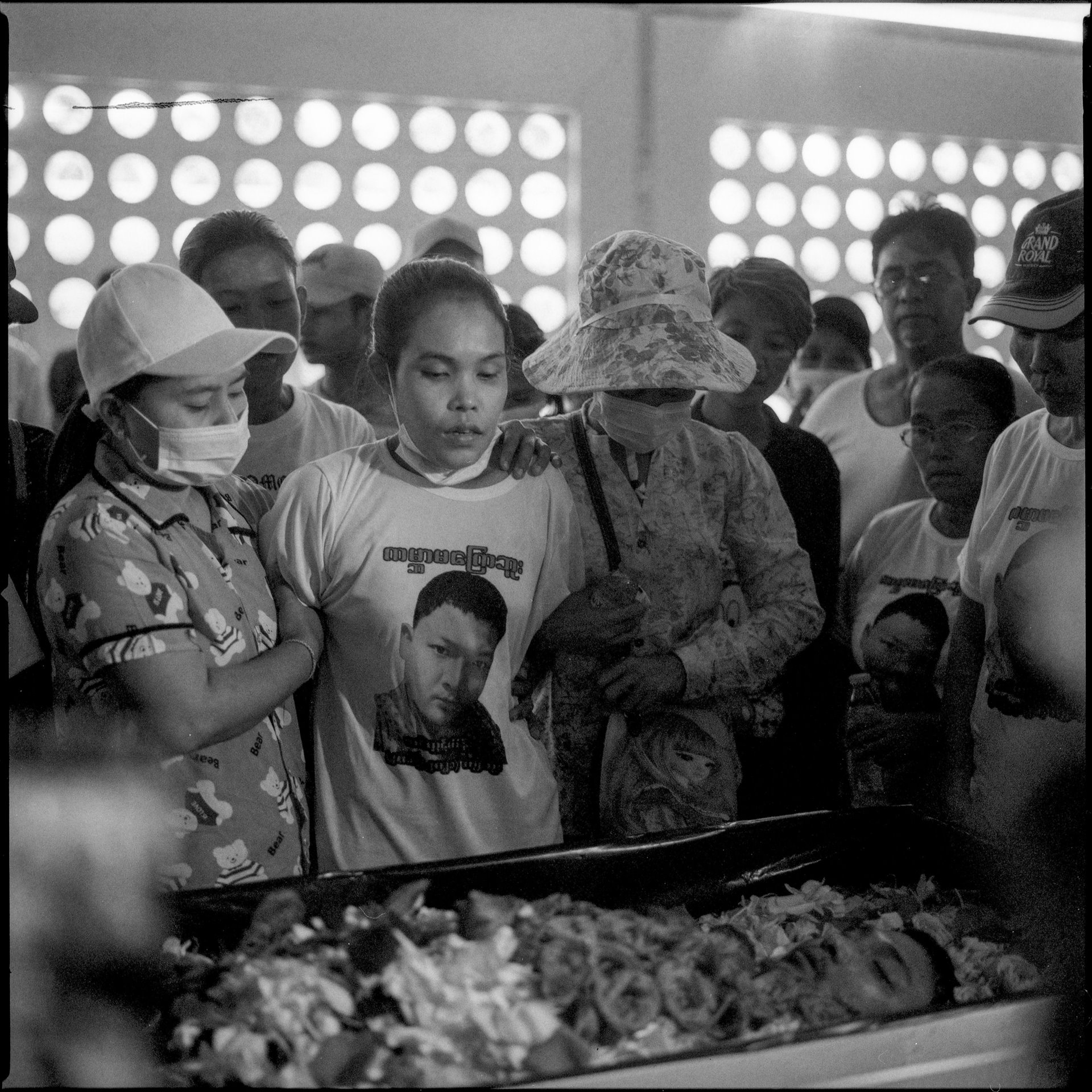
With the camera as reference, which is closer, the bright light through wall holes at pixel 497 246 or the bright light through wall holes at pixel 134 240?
the bright light through wall holes at pixel 134 240

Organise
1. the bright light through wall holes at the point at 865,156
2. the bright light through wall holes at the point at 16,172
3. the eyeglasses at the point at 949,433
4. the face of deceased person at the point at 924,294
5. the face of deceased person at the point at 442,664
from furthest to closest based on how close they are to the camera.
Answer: the face of deceased person at the point at 924,294 < the eyeglasses at the point at 949,433 < the bright light through wall holes at the point at 865,156 < the face of deceased person at the point at 442,664 < the bright light through wall holes at the point at 16,172

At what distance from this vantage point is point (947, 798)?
5.39 ft

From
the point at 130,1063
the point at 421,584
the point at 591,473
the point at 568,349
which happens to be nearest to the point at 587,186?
the point at 568,349

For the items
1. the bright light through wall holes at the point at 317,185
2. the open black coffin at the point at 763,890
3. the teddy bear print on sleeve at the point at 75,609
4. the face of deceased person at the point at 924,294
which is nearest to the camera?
the open black coffin at the point at 763,890

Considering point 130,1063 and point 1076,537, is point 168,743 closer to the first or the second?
point 130,1063

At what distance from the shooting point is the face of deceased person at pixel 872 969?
3.78ft

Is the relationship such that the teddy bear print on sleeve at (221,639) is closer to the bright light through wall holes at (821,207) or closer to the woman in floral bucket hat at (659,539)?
the woman in floral bucket hat at (659,539)

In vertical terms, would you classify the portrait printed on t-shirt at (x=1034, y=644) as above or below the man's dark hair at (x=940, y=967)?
above

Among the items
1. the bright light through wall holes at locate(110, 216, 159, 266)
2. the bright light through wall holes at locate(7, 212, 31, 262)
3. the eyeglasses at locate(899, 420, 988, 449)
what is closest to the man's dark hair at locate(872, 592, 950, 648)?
the eyeglasses at locate(899, 420, 988, 449)

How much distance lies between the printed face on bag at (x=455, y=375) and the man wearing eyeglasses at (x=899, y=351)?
792 mm

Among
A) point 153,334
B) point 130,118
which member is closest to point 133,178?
point 130,118

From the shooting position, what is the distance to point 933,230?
192 cm

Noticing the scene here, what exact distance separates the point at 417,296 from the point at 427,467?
0.65 feet

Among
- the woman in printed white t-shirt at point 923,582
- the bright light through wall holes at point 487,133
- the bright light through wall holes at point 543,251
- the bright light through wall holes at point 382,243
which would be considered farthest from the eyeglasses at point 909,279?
the bright light through wall holes at point 382,243
